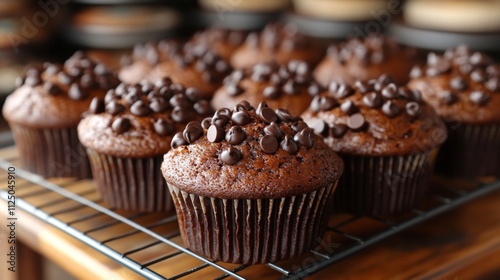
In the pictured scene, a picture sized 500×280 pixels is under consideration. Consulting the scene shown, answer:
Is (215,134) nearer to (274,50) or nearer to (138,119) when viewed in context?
(138,119)

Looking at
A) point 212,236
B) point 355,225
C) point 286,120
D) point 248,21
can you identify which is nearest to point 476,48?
point 248,21

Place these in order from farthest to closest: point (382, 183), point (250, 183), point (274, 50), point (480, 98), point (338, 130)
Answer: point (274, 50) → point (480, 98) → point (382, 183) → point (338, 130) → point (250, 183)

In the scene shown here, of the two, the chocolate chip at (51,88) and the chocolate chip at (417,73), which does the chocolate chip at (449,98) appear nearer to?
the chocolate chip at (417,73)

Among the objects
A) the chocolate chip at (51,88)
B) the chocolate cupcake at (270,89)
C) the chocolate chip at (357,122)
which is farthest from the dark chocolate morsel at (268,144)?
the chocolate chip at (51,88)

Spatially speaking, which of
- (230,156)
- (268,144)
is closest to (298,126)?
(268,144)

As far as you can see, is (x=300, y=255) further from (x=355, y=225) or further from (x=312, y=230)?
(x=355, y=225)

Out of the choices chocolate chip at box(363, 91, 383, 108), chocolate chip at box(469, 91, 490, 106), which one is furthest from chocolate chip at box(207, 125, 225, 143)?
chocolate chip at box(469, 91, 490, 106)
